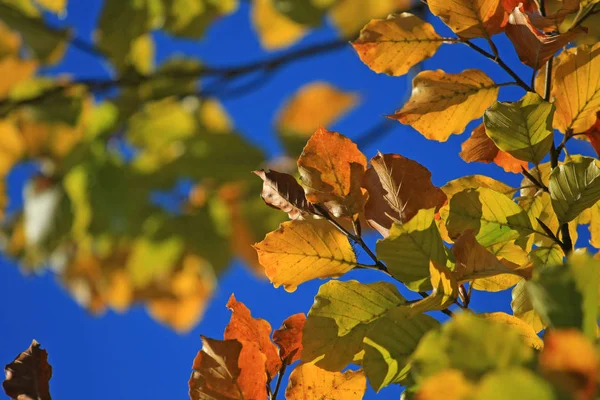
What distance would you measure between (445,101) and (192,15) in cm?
99

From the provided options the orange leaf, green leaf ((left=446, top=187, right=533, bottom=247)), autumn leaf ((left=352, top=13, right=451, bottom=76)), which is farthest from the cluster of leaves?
the orange leaf

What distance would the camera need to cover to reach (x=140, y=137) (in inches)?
76.2

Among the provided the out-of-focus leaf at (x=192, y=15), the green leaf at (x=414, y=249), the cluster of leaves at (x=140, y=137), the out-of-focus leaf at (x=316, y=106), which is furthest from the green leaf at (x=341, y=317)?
the out-of-focus leaf at (x=316, y=106)

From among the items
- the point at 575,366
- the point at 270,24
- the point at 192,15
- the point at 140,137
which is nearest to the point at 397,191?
the point at 575,366

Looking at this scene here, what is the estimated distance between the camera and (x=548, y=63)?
0.43 meters

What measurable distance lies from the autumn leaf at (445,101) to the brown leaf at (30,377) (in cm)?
26

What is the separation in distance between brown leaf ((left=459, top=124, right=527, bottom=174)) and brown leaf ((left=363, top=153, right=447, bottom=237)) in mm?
55

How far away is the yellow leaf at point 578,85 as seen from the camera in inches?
16.1

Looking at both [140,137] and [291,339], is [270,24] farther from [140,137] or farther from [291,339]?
[291,339]

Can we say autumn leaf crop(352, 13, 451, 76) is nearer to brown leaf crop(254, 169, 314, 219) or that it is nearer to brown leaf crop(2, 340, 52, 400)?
brown leaf crop(254, 169, 314, 219)

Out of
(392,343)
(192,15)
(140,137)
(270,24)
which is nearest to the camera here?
(392,343)

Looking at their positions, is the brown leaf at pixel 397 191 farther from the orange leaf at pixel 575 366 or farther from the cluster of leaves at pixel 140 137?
the cluster of leaves at pixel 140 137

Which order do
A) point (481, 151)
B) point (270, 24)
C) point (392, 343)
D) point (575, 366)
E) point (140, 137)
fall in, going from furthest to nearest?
point (140, 137) < point (270, 24) < point (481, 151) < point (392, 343) < point (575, 366)

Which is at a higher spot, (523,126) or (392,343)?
(523,126)
